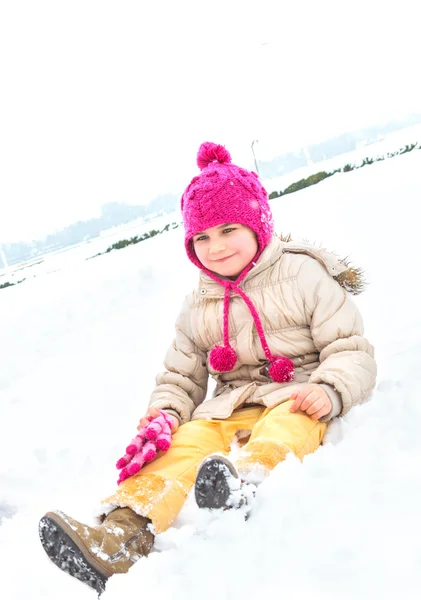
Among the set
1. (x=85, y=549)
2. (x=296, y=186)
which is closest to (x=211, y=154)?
(x=85, y=549)

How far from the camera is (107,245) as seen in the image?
557 cm

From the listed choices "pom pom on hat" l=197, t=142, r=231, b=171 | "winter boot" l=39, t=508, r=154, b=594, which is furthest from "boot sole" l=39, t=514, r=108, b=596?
"pom pom on hat" l=197, t=142, r=231, b=171

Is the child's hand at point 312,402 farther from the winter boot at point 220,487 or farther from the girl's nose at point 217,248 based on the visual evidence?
the girl's nose at point 217,248

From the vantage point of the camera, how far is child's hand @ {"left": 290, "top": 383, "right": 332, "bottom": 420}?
149 cm

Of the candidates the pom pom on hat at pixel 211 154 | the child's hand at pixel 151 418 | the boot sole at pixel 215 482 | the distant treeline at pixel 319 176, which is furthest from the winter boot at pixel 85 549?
the distant treeline at pixel 319 176

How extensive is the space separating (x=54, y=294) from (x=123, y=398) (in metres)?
1.22

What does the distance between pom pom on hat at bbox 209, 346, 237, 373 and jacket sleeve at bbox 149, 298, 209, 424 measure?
0.15m

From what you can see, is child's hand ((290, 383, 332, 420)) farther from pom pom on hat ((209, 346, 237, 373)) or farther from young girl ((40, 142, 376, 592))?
pom pom on hat ((209, 346, 237, 373))

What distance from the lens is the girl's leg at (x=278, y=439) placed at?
1.27 m

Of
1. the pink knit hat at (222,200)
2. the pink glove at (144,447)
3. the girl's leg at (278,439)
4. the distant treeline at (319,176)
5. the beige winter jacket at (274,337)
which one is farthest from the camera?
the distant treeline at (319,176)

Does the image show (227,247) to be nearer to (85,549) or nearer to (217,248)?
(217,248)

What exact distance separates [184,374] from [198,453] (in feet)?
1.42

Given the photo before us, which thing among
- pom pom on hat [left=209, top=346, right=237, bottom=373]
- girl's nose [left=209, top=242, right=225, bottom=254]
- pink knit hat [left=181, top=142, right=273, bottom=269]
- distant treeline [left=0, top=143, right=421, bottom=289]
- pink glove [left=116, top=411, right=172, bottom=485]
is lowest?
pink glove [left=116, top=411, right=172, bottom=485]

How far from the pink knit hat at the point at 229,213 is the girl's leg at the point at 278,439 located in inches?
8.8
